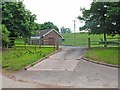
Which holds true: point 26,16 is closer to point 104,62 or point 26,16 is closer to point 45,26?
point 104,62

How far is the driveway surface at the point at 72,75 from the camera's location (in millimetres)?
9912

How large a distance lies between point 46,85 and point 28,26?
17859 mm

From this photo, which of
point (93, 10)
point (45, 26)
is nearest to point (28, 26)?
point (93, 10)

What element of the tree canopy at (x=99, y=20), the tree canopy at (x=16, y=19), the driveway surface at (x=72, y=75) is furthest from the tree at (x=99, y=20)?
the driveway surface at (x=72, y=75)

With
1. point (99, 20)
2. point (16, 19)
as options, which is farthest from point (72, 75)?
point (16, 19)

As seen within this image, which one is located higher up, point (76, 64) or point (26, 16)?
point (26, 16)

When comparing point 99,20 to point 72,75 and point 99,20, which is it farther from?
point 72,75

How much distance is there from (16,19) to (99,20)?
27.5 ft

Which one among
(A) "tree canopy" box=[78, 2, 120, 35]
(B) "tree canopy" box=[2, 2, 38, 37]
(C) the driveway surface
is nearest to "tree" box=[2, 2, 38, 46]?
(B) "tree canopy" box=[2, 2, 38, 37]

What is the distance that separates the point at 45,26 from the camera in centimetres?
7125

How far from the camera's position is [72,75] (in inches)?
452

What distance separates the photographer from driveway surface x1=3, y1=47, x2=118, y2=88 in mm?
9912

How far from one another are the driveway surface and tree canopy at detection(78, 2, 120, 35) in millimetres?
9426

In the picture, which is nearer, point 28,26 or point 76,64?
point 76,64
